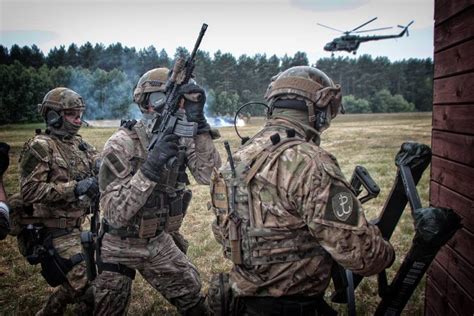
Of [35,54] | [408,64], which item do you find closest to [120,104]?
[35,54]

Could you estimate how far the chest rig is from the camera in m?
3.73

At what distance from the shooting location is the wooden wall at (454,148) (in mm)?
2779

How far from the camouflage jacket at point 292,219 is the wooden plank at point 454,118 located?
1.25 meters

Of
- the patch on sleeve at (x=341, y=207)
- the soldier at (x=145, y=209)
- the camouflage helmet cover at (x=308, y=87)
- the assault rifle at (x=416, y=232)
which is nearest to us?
the patch on sleeve at (x=341, y=207)

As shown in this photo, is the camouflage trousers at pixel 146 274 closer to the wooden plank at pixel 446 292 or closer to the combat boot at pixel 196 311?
the combat boot at pixel 196 311

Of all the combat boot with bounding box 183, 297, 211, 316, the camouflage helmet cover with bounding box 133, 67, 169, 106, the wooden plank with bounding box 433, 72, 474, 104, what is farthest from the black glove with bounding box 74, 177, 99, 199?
the wooden plank with bounding box 433, 72, 474, 104

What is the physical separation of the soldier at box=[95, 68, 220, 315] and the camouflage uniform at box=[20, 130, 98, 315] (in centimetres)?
84

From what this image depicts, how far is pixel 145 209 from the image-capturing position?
373 centimetres

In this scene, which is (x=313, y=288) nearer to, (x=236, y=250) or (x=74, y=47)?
(x=236, y=250)

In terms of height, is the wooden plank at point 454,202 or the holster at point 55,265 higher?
the wooden plank at point 454,202

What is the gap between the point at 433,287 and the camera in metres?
3.55

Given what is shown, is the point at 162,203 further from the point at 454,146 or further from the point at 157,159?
the point at 454,146

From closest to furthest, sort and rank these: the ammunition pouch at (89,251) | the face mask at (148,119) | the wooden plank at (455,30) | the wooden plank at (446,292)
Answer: the wooden plank at (455,30), the wooden plank at (446,292), the face mask at (148,119), the ammunition pouch at (89,251)

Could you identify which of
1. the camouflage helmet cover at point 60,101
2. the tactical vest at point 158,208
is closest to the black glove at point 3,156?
the tactical vest at point 158,208
